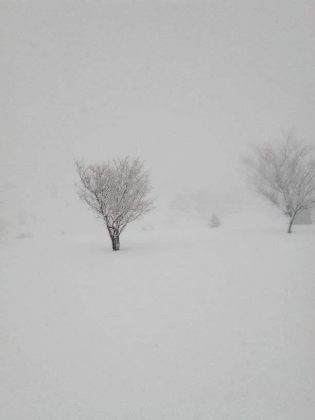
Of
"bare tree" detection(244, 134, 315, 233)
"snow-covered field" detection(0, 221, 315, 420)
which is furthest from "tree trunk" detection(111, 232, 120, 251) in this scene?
"bare tree" detection(244, 134, 315, 233)

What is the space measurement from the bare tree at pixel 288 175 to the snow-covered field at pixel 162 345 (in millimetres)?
9375

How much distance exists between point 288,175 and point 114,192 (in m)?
13.6

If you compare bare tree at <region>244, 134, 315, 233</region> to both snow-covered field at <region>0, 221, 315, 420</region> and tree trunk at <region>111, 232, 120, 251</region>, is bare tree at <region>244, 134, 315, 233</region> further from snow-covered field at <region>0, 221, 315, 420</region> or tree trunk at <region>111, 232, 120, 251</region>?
tree trunk at <region>111, 232, 120, 251</region>

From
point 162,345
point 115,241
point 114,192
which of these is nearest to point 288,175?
point 114,192

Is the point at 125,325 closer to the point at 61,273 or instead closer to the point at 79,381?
the point at 79,381

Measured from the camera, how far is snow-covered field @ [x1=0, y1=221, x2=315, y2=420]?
3.50 metres

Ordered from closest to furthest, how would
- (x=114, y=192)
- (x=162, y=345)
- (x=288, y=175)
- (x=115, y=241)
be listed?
(x=162, y=345), (x=114, y=192), (x=115, y=241), (x=288, y=175)

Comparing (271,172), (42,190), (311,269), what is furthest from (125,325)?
(42,190)

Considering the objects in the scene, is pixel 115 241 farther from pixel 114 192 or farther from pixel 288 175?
pixel 288 175

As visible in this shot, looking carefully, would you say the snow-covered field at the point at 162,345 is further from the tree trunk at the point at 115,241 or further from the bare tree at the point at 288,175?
the bare tree at the point at 288,175

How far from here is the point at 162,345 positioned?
4.70 meters

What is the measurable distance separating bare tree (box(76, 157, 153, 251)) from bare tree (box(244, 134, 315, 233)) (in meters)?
11.1

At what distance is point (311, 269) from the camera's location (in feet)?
27.8

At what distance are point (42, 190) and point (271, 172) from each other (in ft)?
177
